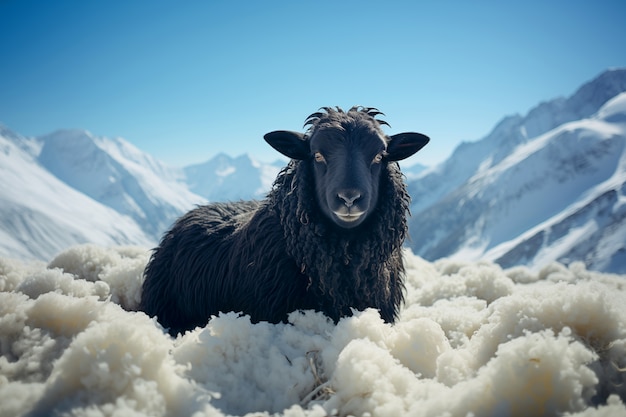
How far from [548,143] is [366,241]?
598 feet

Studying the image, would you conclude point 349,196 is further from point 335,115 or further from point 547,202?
point 547,202

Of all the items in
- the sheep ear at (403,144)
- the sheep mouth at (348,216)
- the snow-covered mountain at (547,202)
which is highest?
the snow-covered mountain at (547,202)

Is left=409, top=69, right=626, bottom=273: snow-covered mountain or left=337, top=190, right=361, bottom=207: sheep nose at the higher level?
left=409, top=69, right=626, bottom=273: snow-covered mountain

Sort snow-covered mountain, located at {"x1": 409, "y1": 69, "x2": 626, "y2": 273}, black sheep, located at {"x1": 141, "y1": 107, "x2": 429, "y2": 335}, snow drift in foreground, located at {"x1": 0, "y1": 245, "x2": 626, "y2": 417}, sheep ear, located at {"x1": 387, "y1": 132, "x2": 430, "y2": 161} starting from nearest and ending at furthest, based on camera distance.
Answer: snow drift in foreground, located at {"x1": 0, "y1": 245, "x2": 626, "y2": 417} < black sheep, located at {"x1": 141, "y1": 107, "x2": 429, "y2": 335} < sheep ear, located at {"x1": 387, "y1": 132, "x2": 430, "y2": 161} < snow-covered mountain, located at {"x1": 409, "y1": 69, "x2": 626, "y2": 273}

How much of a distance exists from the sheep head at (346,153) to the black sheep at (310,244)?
14 mm

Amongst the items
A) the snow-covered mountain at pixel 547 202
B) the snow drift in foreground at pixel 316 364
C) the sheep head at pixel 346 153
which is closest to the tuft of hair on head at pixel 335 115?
the sheep head at pixel 346 153

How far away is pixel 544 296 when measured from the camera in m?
2.82

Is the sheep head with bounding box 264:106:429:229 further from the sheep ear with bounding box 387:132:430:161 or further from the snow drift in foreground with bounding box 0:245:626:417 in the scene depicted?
the snow drift in foreground with bounding box 0:245:626:417

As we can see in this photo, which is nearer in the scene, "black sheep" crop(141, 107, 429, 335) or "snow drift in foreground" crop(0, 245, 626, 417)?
"snow drift in foreground" crop(0, 245, 626, 417)

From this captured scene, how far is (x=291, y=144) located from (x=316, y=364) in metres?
→ 3.18

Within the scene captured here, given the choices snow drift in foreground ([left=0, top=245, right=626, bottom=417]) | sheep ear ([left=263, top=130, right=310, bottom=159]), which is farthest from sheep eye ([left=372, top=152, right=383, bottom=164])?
snow drift in foreground ([left=0, top=245, right=626, bottom=417])

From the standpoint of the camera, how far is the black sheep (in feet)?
14.9

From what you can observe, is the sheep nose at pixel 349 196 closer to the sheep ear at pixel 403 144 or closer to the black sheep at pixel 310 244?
the black sheep at pixel 310 244

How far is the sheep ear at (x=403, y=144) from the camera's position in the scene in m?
5.48
